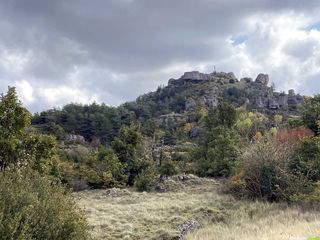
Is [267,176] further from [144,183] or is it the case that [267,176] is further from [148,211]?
[144,183]

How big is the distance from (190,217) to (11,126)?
Result: 10.1m

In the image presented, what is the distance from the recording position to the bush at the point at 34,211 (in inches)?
385

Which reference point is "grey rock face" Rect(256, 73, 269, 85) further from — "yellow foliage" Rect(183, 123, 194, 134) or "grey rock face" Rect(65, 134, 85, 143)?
"grey rock face" Rect(65, 134, 85, 143)

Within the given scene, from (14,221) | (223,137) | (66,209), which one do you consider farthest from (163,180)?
(14,221)

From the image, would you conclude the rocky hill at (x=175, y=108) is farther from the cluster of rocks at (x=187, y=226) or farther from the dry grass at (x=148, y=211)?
the cluster of rocks at (x=187, y=226)

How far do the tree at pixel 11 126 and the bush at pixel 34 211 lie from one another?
265 cm

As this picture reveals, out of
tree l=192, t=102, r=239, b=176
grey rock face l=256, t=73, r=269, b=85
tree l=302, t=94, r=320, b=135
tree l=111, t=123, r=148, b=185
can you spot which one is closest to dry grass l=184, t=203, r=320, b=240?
tree l=192, t=102, r=239, b=176

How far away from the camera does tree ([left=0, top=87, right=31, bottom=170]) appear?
48.4ft

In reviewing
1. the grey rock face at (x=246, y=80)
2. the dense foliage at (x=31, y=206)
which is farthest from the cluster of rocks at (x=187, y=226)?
the grey rock face at (x=246, y=80)

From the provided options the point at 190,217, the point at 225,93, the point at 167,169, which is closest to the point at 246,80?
the point at 225,93

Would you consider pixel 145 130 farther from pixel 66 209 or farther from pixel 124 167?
pixel 66 209

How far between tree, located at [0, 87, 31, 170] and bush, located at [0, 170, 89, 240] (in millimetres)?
2650

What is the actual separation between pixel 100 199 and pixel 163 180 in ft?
22.8

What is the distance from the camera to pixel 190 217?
2158 cm
